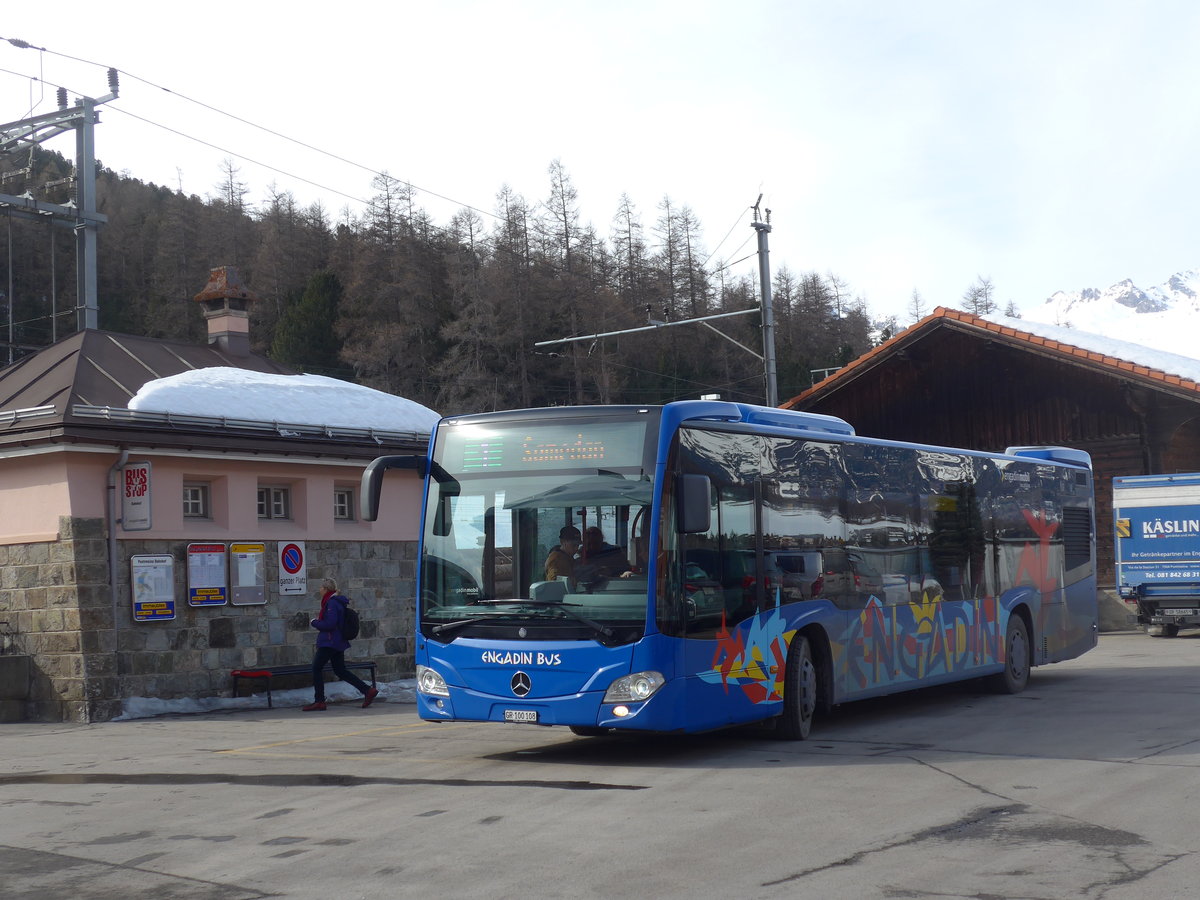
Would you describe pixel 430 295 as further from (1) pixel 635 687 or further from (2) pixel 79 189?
(1) pixel 635 687

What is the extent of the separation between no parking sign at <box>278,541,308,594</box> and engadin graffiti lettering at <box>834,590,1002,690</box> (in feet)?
28.3

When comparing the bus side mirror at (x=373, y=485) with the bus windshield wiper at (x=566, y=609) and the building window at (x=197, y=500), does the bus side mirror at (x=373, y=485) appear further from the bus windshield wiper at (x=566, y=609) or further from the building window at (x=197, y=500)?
the building window at (x=197, y=500)

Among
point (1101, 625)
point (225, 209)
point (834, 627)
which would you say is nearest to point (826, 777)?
point (834, 627)

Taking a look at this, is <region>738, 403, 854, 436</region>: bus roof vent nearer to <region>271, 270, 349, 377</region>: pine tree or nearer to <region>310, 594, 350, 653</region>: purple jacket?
<region>310, 594, 350, 653</region>: purple jacket

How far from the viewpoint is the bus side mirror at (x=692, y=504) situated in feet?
33.2

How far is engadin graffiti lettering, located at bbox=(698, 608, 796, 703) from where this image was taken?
10672mm

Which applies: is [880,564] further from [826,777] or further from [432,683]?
[432,683]

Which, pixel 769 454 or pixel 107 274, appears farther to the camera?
pixel 107 274

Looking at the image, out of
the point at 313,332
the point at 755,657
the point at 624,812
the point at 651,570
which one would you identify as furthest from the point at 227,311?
the point at 313,332

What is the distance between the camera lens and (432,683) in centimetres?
1088

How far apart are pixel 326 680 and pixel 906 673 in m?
8.52

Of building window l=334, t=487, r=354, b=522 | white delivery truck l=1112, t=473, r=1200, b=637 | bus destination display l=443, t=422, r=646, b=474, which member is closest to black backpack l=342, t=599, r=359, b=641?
building window l=334, t=487, r=354, b=522

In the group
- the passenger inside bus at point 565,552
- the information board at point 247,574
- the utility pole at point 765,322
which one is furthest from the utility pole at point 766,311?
the passenger inside bus at point 565,552

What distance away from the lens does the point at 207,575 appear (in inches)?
672
